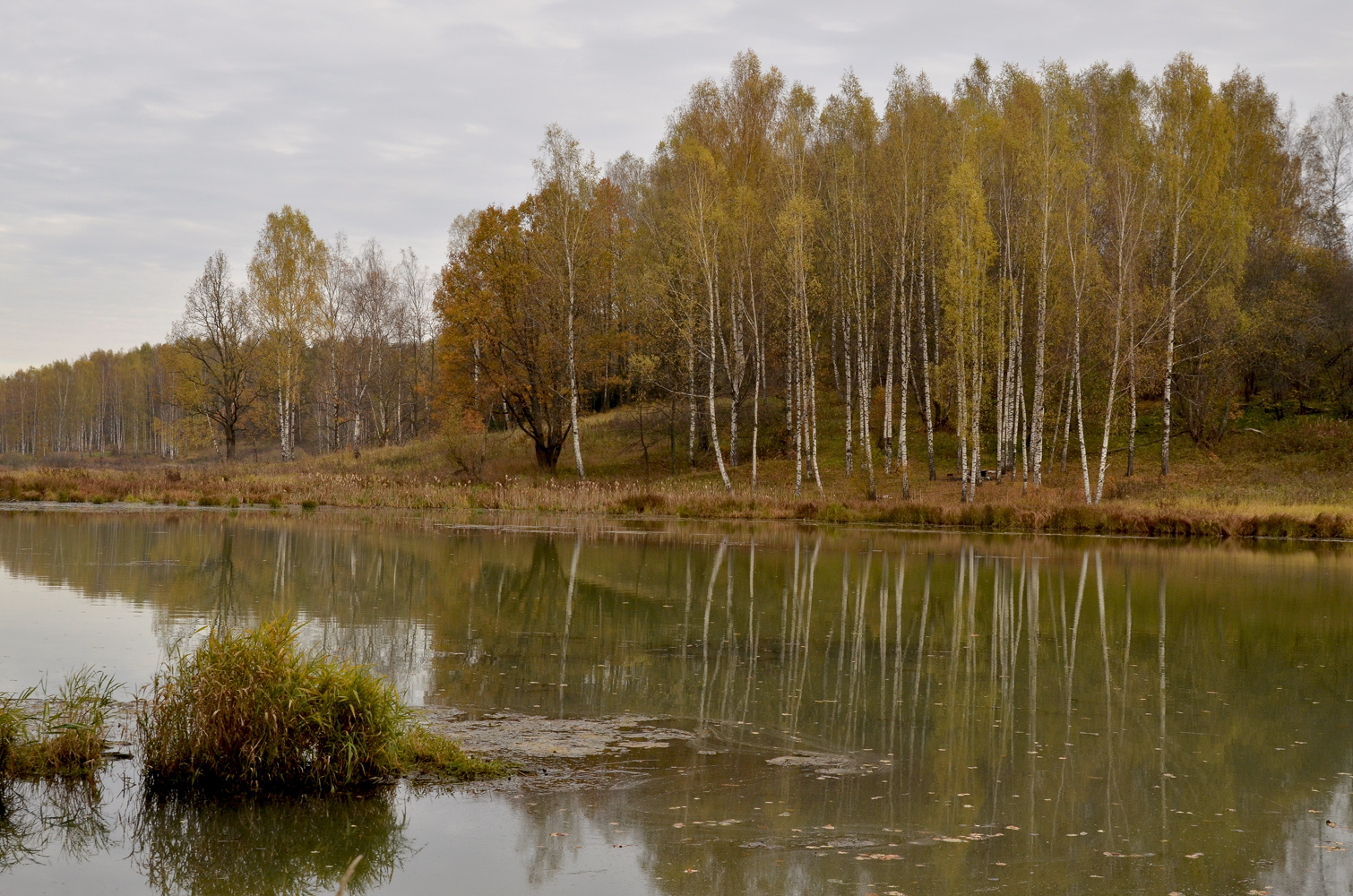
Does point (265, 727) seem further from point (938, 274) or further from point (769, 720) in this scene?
point (938, 274)

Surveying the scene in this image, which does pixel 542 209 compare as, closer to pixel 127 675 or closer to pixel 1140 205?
pixel 1140 205

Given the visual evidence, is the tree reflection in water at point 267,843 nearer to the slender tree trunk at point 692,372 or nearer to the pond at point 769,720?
the pond at point 769,720

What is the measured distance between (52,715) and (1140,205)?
1344 inches

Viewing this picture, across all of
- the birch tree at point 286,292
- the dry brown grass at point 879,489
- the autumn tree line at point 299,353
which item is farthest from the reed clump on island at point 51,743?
the birch tree at point 286,292

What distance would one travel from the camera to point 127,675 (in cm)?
938

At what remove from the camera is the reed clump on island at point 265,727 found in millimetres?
6637

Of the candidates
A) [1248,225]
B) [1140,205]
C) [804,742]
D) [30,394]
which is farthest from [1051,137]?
[30,394]

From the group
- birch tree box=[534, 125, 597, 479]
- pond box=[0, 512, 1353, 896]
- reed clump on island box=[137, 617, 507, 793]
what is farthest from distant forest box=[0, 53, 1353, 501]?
reed clump on island box=[137, 617, 507, 793]

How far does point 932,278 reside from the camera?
40.0m

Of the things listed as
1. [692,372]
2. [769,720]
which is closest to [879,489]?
[692,372]

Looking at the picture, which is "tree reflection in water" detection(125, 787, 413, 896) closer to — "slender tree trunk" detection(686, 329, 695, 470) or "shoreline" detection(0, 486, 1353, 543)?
"shoreline" detection(0, 486, 1353, 543)

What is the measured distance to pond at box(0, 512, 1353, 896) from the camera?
5.72 meters

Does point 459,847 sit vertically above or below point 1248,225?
below

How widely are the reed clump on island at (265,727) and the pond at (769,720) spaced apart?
0.23m
